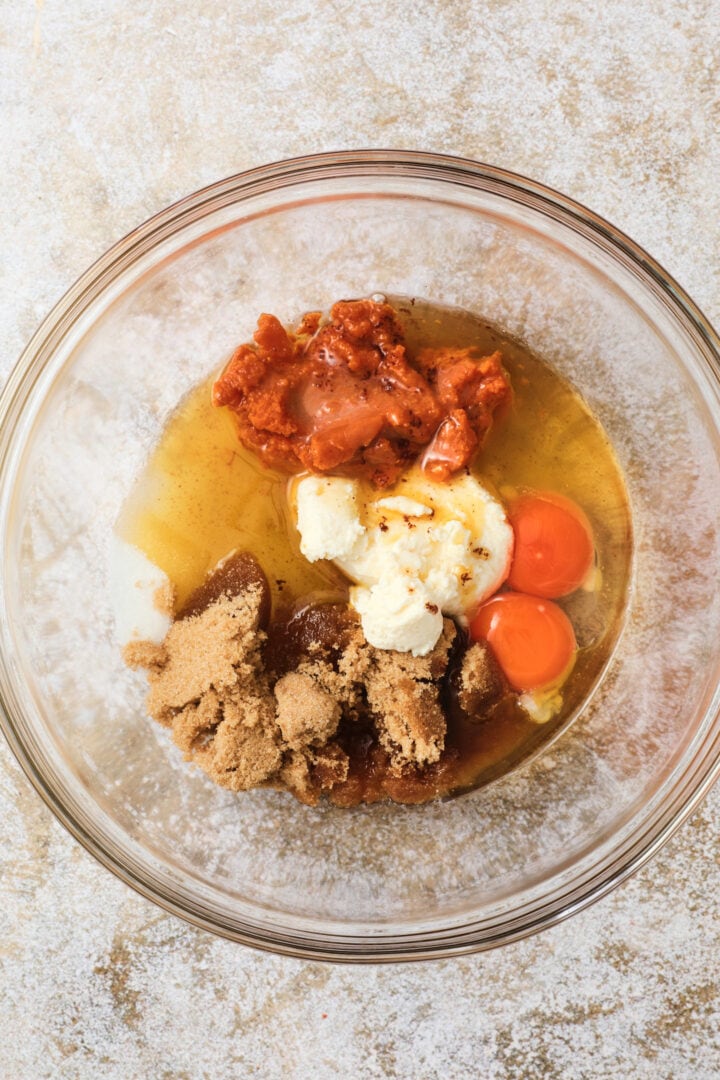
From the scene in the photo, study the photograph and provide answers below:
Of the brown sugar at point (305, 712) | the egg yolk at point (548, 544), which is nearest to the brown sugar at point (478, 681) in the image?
the egg yolk at point (548, 544)

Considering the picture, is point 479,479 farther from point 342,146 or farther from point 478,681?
point 342,146

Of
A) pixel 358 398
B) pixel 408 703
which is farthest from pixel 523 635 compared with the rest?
pixel 358 398

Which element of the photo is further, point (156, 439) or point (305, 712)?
point (156, 439)

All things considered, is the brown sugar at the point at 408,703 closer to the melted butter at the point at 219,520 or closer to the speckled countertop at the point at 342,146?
the melted butter at the point at 219,520

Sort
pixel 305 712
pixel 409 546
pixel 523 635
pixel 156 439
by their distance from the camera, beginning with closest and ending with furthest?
1. pixel 305 712
2. pixel 409 546
3. pixel 523 635
4. pixel 156 439

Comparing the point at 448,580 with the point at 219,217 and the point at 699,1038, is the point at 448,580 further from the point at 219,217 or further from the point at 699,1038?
the point at 699,1038

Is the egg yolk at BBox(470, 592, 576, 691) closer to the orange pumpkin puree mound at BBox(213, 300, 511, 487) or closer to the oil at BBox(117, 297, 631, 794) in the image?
the oil at BBox(117, 297, 631, 794)

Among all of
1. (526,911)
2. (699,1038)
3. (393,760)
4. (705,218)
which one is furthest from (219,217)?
(699,1038)
